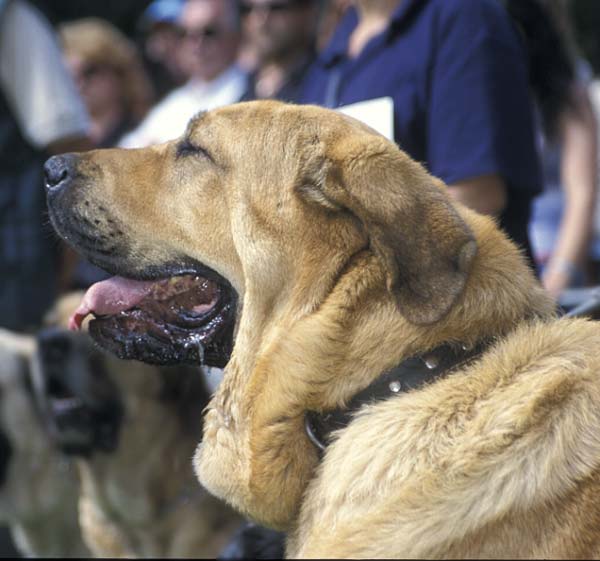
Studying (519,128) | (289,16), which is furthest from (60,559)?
(519,128)

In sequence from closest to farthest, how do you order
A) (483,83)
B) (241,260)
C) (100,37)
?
(241,260)
(483,83)
(100,37)

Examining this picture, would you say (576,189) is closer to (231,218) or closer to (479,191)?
(479,191)

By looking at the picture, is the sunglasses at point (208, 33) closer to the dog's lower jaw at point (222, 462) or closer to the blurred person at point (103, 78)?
the blurred person at point (103, 78)

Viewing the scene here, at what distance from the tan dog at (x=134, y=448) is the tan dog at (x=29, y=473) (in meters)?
0.12

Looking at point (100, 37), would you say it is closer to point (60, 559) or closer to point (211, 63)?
point (211, 63)

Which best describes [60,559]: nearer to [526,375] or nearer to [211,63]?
[211,63]

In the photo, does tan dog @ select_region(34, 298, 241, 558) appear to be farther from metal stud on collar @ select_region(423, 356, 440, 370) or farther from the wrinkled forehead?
metal stud on collar @ select_region(423, 356, 440, 370)

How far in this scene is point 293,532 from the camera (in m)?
2.60

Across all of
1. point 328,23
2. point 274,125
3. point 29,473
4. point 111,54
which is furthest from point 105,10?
point 274,125

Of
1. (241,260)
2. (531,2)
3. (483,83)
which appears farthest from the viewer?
(531,2)

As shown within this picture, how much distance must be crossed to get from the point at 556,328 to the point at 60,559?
342 cm

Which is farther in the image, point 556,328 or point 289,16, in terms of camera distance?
point 289,16

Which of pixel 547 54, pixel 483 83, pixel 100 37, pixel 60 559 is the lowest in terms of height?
pixel 60 559

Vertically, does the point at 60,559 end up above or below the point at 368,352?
below
